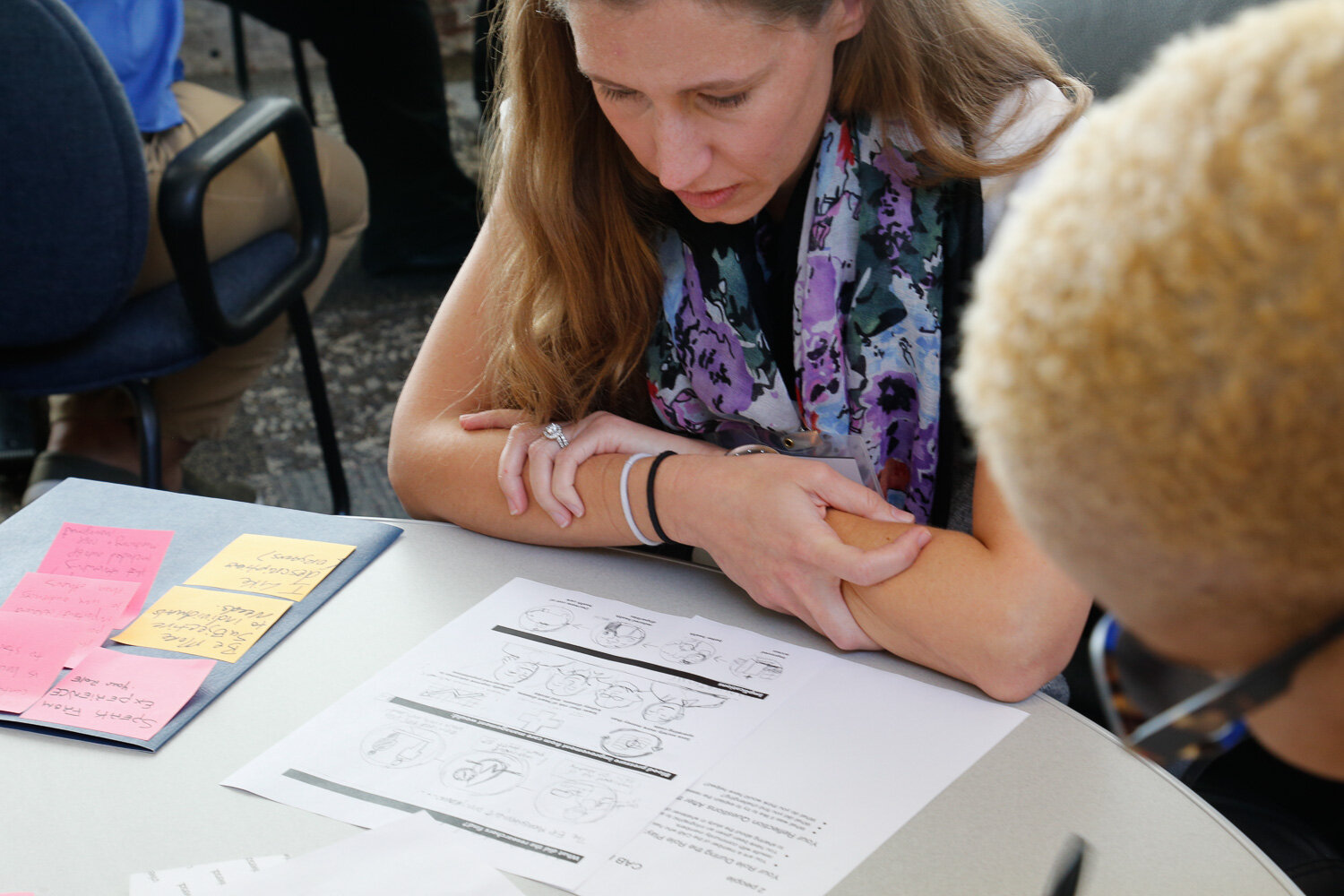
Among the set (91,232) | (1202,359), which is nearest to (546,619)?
(1202,359)

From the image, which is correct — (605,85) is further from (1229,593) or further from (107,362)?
(107,362)

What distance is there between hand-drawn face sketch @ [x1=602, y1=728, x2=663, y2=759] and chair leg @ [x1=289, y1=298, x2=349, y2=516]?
4.50 feet

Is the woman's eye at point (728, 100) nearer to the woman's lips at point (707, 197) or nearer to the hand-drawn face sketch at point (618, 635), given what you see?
the woman's lips at point (707, 197)

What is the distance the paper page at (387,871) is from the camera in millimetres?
625

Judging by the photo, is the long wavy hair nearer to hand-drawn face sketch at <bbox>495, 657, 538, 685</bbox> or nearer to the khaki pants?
hand-drawn face sketch at <bbox>495, 657, 538, 685</bbox>

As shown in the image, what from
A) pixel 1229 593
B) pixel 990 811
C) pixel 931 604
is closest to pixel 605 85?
pixel 931 604

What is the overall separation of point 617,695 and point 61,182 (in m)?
1.12

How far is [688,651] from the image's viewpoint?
836 mm

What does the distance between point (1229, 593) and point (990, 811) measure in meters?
0.39

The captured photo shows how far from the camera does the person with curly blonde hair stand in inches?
10.1

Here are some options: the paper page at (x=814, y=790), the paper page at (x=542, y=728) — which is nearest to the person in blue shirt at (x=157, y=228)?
the paper page at (x=542, y=728)

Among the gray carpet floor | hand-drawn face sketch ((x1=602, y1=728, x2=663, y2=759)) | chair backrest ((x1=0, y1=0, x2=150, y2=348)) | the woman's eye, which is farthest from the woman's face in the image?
the gray carpet floor

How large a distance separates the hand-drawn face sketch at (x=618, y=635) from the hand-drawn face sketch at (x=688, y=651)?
0.03m

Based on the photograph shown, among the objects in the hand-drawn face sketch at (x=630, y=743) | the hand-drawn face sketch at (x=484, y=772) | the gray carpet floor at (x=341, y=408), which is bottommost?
the gray carpet floor at (x=341, y=408)
